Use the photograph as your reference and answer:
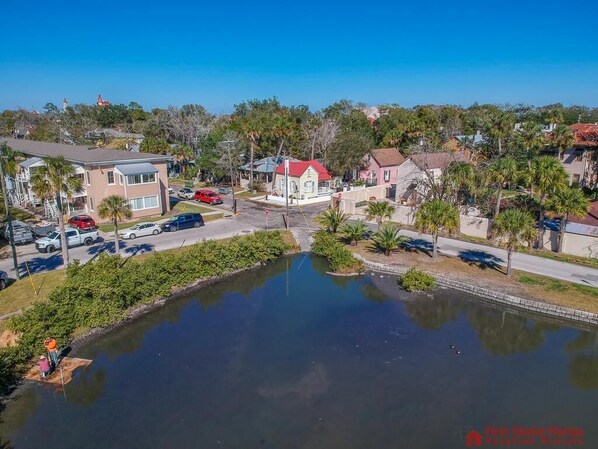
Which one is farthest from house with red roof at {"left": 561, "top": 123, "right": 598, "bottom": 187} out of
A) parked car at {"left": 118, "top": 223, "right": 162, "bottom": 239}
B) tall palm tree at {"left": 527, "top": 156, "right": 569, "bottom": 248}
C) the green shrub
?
parked car at {"left": 118, "top": 223, "right": 162, "bottom": 239}

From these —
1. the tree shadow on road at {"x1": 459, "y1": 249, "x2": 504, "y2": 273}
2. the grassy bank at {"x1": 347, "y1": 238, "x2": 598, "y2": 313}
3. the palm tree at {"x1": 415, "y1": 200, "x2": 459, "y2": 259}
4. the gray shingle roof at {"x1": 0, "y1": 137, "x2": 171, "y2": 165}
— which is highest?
the gray shingle roof at {"x1": 0, "y1": 137, "x2": 171, "y2": 165}

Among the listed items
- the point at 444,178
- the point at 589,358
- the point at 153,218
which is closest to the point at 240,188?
the point at 153,218

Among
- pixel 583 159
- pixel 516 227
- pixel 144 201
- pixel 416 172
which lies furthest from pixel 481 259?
pixel 144 201

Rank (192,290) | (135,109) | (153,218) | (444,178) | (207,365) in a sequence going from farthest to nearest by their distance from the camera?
1. (135,109)
2. (153,218)
3. (444,178)
4. (192,290)
5. (207,365)

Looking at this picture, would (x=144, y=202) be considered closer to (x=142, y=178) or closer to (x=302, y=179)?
(x=142, y=178)

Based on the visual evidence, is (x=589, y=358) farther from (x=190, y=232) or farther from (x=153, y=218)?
(x=153, y=218)

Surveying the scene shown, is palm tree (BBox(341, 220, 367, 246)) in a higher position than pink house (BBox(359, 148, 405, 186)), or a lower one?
lower

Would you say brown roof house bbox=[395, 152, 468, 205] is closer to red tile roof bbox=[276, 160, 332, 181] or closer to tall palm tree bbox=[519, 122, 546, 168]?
tall palm tree bbox=[519, 122, 546, 168]
